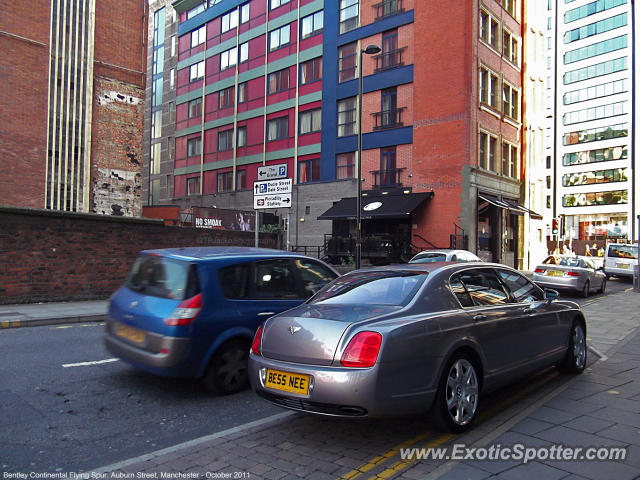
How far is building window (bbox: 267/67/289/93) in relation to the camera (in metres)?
33.9

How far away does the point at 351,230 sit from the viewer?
2912cm

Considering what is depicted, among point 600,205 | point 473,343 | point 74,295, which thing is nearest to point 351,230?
point 74,295

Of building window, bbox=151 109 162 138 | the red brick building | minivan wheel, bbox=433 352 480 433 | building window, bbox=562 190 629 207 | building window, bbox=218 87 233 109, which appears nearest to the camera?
minivan wheel, bbox=433 352 480 433

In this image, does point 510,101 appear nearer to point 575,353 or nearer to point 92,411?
point 575,353

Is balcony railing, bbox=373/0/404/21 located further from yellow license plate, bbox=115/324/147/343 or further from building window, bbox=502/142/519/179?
yellow license plate, bbox=115/324/147/343

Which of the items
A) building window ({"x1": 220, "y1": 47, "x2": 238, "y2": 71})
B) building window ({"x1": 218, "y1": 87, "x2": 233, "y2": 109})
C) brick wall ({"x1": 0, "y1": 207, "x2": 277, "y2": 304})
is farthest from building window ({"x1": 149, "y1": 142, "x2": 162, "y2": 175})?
brick wall ({"x1": 0, "y1": 207, "x2": 277, "y2": 304})

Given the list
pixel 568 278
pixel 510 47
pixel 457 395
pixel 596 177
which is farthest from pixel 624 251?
pixel 596 177

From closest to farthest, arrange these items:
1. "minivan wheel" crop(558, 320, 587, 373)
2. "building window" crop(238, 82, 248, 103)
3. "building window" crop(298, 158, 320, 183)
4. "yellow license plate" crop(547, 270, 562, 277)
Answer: "minivan wheel" crop(558, 320, 587, 373), "yellow license plate" crop(547, 270, 562, 277), "building window" crop(298, 158, 320, 183), "building window" crop(238, 82, 248, 103)

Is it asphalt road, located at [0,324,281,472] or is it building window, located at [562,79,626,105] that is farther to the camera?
building window, located at [562,79,626,105]

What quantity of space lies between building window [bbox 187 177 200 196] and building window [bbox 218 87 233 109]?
6627 mm

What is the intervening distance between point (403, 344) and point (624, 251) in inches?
1001

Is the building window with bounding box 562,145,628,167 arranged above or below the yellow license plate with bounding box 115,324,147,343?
above

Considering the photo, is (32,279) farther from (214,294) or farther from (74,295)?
(214,294)

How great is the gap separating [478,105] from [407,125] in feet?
13.1
